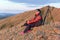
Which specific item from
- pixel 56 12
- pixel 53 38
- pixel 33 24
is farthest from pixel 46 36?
pixel 56 12

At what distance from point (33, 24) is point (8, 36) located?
4584 mm

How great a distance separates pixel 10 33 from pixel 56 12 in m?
55.3

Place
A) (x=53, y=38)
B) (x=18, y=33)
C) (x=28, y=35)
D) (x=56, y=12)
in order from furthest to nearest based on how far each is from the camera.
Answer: (x=56, y=12) < (x=18, y=33) < (x=28, y=35) < (x=53, y=38)

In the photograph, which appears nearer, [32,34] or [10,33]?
[32,34]

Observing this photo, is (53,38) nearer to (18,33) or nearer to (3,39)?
(18,33)

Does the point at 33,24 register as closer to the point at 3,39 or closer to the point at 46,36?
the point at 46,36

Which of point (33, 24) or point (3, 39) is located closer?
point (33, 24)

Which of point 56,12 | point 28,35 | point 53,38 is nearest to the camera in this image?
point 53,38

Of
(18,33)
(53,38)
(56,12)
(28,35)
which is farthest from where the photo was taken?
(56,12)

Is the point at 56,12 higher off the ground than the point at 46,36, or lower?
lower

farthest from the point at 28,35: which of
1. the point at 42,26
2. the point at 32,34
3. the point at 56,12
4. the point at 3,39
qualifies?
the point at 56,12

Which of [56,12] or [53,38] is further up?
[53,38]

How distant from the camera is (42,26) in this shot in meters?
34.2

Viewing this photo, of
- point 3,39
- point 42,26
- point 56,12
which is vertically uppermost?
point 42,26
